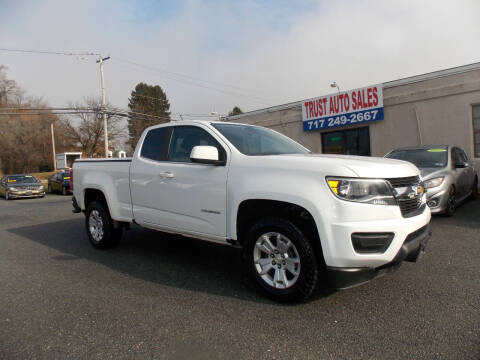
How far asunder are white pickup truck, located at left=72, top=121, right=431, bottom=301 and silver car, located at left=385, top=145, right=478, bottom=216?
3.66 m

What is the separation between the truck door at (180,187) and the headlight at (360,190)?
122cm

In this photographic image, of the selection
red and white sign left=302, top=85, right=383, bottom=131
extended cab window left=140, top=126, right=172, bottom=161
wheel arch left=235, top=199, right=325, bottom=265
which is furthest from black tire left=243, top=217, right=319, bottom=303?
red and white sign left=302, top=85, right=383, bottom=131

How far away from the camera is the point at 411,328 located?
2.88 meters

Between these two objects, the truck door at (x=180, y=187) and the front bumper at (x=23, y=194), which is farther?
the front bumper at (x=23, y=194)

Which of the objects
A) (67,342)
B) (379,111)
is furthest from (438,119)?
(67,342)

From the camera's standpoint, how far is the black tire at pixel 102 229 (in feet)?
18.2

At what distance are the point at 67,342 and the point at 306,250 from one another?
82.9 inches

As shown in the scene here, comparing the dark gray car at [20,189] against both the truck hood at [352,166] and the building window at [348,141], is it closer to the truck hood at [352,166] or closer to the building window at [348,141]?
the building window at [348,141]

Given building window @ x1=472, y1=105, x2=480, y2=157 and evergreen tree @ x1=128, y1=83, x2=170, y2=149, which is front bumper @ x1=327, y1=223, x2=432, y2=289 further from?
evergreen tree @ x1=128, y1=83, x2=170, y2=149

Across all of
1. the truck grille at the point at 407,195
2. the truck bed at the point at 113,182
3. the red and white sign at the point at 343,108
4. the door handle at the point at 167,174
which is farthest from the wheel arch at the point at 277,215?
the red and white sign at the point at 343,108

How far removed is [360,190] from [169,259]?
310 cm

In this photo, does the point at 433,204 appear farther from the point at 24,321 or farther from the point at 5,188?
the point at 5,188

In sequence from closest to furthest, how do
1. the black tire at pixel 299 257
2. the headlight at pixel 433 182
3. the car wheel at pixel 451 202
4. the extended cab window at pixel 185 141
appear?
the black tire at pixel 299 257, the extended cab window at pixel 185 141, the headlight at pixel 433 182, the car wheel at pixel 451 202

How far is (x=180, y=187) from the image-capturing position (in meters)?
4.24
